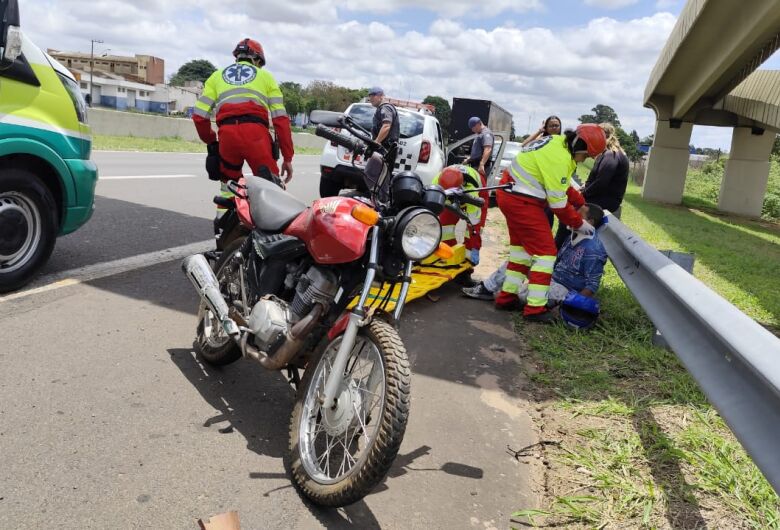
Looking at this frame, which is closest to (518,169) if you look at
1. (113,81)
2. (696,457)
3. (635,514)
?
(696,457)

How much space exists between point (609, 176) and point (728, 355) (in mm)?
4790

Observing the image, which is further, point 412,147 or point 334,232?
point 412,147

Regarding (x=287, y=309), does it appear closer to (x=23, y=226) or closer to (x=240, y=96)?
(x=23, y=226)

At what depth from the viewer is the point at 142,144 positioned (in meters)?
21.8

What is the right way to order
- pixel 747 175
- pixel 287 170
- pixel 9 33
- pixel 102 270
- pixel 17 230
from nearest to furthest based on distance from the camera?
pixel 9 33
pixel 17 230
pixel 102 270
pixel 287 170
pixel 747 175

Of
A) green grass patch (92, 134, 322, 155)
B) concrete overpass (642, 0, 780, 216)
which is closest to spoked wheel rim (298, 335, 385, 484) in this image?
concrete overpass (642, 0, 780, 216)

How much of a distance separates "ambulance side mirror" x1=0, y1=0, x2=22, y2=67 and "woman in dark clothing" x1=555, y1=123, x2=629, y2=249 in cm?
536

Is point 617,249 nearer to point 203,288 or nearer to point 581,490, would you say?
point 581,490

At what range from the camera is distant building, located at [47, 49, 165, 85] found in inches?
4835

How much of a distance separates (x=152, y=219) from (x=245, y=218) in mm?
4542

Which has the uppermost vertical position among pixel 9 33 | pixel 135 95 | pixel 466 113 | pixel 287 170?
pixel 135 95

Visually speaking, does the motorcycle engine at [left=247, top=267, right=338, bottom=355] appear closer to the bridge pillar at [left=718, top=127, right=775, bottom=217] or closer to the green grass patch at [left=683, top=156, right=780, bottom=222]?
the bridge pillar at [left=718, top=127, right=775, bottom=217]

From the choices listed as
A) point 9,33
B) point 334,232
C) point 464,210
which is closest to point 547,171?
point 464,210

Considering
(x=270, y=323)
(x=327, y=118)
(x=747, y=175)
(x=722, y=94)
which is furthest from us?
(x=747, y=175)
